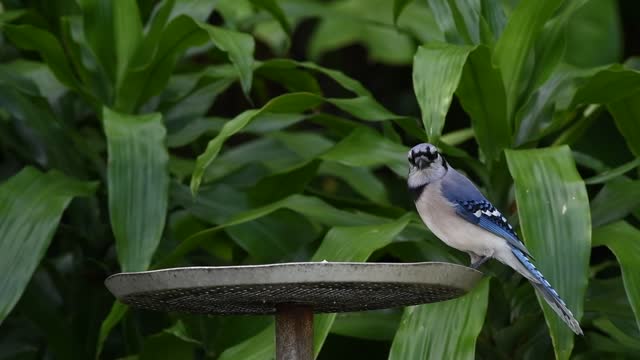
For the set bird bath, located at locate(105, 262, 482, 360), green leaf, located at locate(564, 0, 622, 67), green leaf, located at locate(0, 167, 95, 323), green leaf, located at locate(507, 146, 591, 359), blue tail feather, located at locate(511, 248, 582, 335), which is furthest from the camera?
green leaf, located at locate(564, 0, 622, 67)

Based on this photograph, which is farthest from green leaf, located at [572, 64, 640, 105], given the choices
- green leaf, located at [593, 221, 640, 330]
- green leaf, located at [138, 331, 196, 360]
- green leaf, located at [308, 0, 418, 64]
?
green leaf, located at [308, 0, 418, 64]

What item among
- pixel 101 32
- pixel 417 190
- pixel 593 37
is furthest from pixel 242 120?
pixel 593 37

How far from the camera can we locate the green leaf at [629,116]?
3125 millimetres

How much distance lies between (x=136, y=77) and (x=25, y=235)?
1.82ft

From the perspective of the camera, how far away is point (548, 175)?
9.48ft

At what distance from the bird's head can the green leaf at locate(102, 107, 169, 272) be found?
60cm

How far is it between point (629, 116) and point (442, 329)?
75 centimetres

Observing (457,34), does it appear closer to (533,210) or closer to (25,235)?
(533,210)

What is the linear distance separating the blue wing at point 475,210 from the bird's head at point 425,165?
33 millimetres

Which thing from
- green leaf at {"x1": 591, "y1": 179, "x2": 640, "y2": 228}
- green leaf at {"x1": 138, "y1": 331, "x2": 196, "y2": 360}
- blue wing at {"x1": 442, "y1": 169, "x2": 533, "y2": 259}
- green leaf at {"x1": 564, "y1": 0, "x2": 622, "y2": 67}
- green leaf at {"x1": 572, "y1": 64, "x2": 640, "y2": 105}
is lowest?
green leaf at {"x1": 564, "y1": 0, "x2": 622, "y2": 67}

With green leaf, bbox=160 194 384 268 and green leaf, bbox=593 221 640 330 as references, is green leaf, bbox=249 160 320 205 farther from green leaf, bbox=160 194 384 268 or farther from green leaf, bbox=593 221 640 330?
green leaf, bbox=593 221 640 330

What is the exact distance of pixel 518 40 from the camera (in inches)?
123

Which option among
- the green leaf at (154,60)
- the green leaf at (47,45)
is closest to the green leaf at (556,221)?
the green leaf at (154,60)

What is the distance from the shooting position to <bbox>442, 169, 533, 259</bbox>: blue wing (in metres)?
2.79
